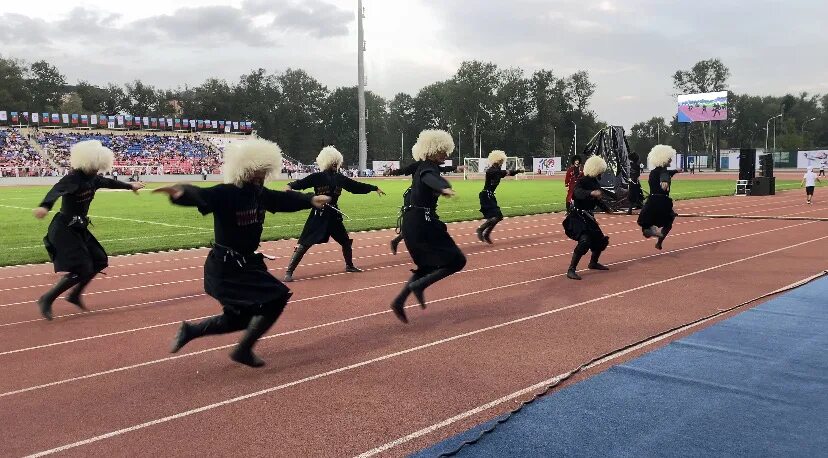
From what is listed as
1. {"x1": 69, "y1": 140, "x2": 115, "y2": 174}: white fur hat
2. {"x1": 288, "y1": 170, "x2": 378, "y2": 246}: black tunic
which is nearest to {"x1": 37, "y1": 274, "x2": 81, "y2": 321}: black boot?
{"x1": 69, "y1": 140, "x2": 115, "y2": 174}: white fur hat

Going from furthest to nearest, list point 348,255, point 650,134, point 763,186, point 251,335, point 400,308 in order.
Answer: point 650,134 → point 763,186 → point 348,255 → point 400,308 → point 251,335

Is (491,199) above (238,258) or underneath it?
above

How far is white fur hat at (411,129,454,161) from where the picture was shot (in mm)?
7184

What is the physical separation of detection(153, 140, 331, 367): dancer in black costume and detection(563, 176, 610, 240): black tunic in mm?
5767

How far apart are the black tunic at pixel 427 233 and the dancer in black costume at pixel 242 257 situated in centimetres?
201

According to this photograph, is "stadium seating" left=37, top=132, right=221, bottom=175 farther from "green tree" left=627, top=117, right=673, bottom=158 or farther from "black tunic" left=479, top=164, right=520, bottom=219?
"green tree" left=627, top=117, right=673, bottom=158

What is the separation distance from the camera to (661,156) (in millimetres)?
11992

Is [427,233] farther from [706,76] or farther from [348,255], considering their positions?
[706,76]

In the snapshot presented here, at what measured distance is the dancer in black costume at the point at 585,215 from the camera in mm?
9867

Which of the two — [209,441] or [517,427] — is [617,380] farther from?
[209,441]

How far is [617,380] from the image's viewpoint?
502 centimetres

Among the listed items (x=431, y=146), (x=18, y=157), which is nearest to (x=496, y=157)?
(x=431, y=146)

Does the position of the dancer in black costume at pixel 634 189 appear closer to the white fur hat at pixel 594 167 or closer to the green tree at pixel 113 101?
the white fur hat at pixel 594 167

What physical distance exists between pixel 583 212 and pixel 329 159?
13.6ft
